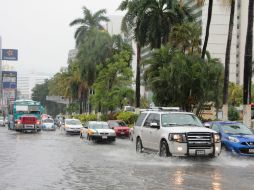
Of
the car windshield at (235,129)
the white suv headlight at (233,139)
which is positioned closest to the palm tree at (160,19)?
the car windshield at (235,129)

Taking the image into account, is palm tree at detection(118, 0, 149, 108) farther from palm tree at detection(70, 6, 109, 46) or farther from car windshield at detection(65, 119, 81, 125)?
palm tree at detection(70, 6, 109, 46)

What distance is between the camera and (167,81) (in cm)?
3856

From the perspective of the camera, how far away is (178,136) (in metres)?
19.2

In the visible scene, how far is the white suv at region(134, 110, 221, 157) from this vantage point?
1920 centimetres

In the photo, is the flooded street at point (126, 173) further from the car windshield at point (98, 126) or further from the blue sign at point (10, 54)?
the blue sign at point (10, 54)

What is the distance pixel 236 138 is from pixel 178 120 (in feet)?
7.82

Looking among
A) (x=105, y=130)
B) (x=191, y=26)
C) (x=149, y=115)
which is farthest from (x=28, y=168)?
(x=191, y=26)

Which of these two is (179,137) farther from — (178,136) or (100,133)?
(100,133)

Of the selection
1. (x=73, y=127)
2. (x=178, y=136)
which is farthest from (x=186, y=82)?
(x=178, y=136)

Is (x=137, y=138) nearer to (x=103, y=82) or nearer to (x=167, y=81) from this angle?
A: (x=167, y=81)

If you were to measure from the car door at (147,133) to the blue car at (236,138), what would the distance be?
9.70 feet

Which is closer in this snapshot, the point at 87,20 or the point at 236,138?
the point at 236,138

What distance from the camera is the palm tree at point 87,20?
81.6 m

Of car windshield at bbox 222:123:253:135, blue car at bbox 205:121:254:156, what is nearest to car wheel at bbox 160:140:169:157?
blue car at bbox 205:121:254:156
